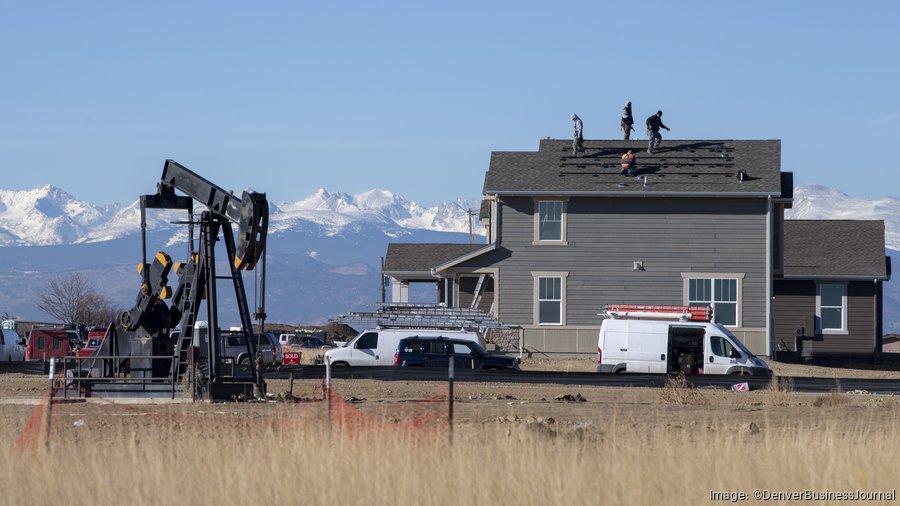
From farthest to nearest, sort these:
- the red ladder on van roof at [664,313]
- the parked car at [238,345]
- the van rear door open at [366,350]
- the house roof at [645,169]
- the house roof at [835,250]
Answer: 1. the house roof at [835,250]
2. the house roof at [645,169]
3. the parked car at [238,345]
4. the van rear door open at [366,350]
5. the red ladder on van roof at [664,313]

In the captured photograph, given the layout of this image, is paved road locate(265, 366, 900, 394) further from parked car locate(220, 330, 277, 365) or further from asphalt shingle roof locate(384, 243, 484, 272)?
asphalt shingle roof locate(384, 243, 484, 272)

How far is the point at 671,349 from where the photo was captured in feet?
119

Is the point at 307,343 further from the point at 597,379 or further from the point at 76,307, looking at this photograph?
the point at 597,379

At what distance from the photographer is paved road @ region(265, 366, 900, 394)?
30.7 meters

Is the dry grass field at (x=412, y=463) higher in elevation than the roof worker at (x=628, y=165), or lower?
lower

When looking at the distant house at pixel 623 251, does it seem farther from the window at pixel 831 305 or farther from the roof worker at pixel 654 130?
the window at pixel 831 305

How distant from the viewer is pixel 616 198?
47.6 metres

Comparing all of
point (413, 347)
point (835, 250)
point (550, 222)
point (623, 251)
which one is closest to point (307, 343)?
point (550, 222)

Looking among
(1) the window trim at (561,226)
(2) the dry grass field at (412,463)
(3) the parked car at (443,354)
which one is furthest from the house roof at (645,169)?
(2) the dry grass field at (412,463)

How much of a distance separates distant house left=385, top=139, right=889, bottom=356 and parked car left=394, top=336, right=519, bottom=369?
9.50 metres

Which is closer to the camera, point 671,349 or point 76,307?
point 671,349

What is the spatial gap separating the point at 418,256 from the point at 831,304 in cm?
1922

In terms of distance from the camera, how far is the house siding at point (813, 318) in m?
53.2

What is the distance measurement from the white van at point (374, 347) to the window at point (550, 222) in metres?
9.08
